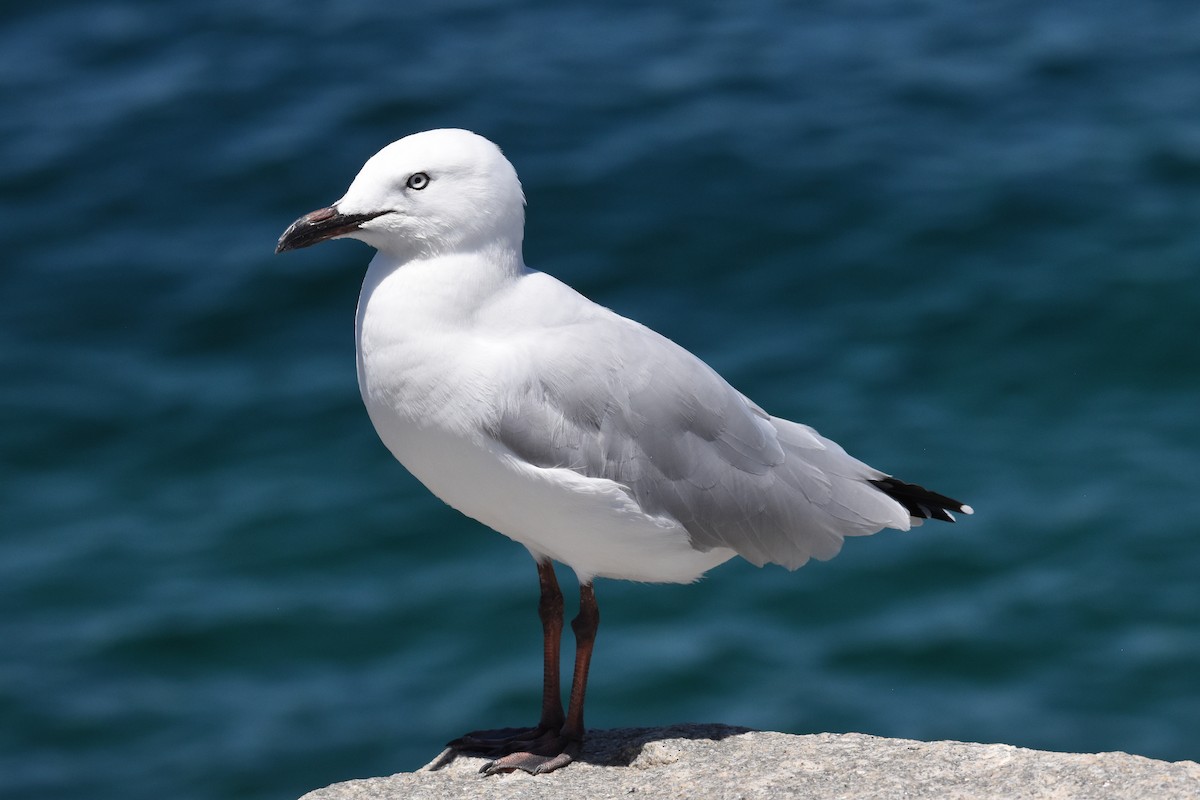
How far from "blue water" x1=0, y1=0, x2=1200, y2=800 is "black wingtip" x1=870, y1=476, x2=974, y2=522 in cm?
330

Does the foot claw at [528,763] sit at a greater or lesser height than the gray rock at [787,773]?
greater

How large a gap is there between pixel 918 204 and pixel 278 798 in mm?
6373

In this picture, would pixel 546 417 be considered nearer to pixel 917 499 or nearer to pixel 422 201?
pixel 422 201

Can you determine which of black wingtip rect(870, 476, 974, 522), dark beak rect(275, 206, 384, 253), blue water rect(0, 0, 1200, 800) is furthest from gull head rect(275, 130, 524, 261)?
blue water rect(0, 0, 1200, 800)

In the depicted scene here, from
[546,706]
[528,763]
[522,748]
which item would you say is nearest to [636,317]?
[546,706]

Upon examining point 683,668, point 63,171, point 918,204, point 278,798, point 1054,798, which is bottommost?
point 1054,798

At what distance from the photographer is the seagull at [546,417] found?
5824mm

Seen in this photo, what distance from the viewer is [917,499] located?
6.66 m

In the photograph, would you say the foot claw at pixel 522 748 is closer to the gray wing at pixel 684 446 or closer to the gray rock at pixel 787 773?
the gray rock at pixel 787 773

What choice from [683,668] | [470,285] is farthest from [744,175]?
[470,285]

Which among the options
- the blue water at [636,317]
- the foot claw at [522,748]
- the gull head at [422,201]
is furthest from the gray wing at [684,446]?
the blue water at [636,317]

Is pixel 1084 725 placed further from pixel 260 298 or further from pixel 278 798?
pixel 260 298

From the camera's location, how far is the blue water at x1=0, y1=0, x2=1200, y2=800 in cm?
1002

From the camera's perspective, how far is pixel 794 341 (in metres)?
12.0
